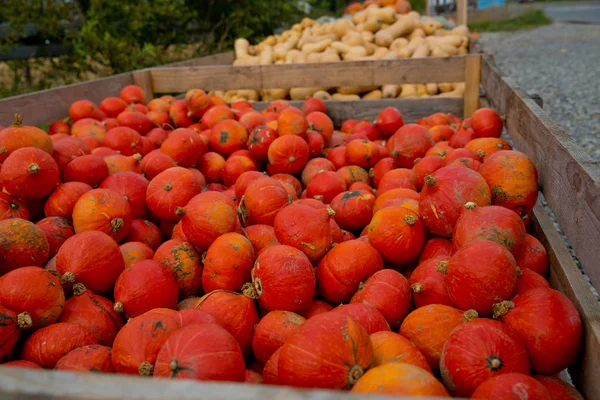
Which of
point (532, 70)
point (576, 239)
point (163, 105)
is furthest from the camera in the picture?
point (532, 70)

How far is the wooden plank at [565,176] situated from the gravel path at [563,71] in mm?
2815

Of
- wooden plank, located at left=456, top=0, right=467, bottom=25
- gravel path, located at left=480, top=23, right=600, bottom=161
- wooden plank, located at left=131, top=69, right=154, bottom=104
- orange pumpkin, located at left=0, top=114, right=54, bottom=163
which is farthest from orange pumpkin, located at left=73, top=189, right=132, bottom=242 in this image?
wooden plank, located at left=456, top=0, right=467, bottom=25

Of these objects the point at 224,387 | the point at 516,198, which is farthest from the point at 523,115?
the point at 224,387

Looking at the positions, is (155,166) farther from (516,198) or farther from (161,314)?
(516,198)

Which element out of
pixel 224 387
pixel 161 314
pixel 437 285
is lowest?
pixel 437 285

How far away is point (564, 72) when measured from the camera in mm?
12062

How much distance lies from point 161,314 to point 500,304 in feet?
4.40

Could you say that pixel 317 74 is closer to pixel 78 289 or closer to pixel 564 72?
pixel 78 289

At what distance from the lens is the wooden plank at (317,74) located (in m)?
5.38

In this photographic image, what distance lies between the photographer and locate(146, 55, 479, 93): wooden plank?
5379mm

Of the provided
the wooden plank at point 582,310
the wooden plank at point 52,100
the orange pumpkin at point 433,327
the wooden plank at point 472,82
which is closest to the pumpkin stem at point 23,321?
the orange pumpkin at point 433,327

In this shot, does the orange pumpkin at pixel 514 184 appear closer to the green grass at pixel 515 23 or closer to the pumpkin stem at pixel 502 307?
the pumpkin stem at pixel 502 307

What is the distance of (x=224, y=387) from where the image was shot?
0.88 meters

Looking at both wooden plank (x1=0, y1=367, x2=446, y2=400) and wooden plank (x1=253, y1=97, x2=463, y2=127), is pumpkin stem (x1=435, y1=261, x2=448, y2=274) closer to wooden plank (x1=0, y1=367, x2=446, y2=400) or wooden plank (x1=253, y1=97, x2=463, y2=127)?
wooden plank (x1=0, y1=367, x2=446, y2=400)
